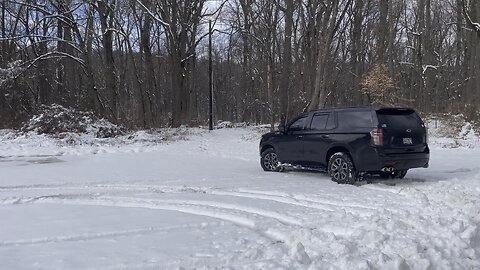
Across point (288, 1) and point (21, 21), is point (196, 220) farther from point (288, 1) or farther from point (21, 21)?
point (21, 21)

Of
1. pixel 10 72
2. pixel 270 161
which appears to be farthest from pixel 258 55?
pixel 270 161

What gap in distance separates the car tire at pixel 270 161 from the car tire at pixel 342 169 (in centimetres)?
253

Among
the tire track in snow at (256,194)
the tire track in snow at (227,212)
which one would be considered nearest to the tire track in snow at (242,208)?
the tire track in snow at (227,212)

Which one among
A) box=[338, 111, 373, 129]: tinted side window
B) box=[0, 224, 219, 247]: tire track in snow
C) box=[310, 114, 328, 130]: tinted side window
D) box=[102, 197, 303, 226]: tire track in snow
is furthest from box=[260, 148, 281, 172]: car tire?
box=[0, 224, 219, 247]: tire track in snow

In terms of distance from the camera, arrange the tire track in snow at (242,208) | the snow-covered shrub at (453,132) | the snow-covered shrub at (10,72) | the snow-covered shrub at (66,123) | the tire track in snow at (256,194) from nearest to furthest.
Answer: the tire track in snow at (242,208), the tire track in snow at (256,194), the snow-covered shrub at (453,132), the snow-covered shrub at (66,123), the snow-covered shrub at (10,72)

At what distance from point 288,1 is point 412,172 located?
862 inches

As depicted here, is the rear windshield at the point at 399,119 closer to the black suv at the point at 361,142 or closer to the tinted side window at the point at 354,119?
the black suv at the point at 361,142

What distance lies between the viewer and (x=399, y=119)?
11.6 m

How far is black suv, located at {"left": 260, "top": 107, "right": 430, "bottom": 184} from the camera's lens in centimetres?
1113

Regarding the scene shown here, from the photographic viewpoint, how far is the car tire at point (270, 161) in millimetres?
14398

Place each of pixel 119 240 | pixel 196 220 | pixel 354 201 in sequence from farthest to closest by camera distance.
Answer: pixel 354 201
pixel 196 220
pixel 119 240

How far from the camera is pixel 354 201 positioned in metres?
9.24

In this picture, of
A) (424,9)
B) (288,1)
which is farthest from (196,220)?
(424,9)

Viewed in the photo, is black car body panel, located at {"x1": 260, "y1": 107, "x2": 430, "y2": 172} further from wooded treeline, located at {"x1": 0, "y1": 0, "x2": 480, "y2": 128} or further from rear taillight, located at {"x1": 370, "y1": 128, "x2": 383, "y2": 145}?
wooded treeline, located at {"x1": 0, "y1": 0, "x2": 480, "y2": 128}
